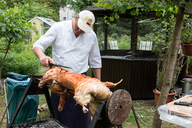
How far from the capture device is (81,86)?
1.54 m

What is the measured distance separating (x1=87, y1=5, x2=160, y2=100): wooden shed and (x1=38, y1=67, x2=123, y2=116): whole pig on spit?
3.80m

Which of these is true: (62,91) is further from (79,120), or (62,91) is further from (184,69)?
(184,69)

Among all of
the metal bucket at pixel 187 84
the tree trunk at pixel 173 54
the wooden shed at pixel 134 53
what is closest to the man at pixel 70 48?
the tree trunk at pixel 173 54

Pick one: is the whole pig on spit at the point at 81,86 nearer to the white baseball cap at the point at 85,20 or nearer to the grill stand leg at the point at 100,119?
the grill stand leg at the point at 100,119

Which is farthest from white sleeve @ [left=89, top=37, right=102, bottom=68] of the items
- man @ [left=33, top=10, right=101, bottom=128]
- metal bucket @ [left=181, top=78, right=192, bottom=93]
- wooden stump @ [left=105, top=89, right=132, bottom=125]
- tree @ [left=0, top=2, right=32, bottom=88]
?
metal bucket @ [left=181, top=78, right=192, bottom=93]

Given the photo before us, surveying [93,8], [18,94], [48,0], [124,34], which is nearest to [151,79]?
[124,34]

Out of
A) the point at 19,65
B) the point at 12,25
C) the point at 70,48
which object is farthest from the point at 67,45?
the point at 19,65

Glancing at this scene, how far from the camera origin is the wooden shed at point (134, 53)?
5469 millimetres

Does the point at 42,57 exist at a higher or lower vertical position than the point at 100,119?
higher

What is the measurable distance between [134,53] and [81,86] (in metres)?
4.24

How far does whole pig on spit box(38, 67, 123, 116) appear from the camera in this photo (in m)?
1.47

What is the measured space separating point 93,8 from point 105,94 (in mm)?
4734

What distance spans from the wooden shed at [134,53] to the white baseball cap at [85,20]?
142 inches

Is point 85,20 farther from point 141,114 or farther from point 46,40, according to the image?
point 141,114
